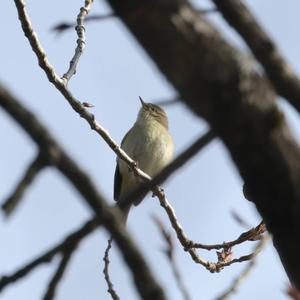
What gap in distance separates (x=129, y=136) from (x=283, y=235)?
946cm

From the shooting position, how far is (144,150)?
10.6 metres

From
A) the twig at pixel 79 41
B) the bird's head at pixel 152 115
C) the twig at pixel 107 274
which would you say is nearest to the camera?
the twig at pixel 107 274

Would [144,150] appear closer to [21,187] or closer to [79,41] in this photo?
[79,41]

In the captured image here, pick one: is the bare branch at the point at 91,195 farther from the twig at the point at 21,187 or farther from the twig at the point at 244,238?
the twig at the point at 244,238

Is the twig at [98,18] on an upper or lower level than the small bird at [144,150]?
lower

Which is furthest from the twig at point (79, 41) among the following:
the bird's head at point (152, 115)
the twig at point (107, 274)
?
the bird's head at point (152, 115)

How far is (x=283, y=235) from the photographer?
1.58 meters

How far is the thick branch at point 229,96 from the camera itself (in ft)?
4.92

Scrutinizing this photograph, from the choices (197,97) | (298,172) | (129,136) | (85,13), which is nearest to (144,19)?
(197,97)

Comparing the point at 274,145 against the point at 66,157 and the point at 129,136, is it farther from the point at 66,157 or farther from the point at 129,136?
the point at 129,136

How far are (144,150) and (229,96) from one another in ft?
29.9

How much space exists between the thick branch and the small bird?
27.9ft

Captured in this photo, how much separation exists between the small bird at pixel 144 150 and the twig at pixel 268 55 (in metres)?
8.48

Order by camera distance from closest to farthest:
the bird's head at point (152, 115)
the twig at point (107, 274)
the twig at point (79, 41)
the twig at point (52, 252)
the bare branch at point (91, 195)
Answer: the bare branch at point (91, 195) < the twig at point (52, 252) < the twig at point (107, 274) < the twig at point (79, 41) < the bird's head at point (152, 115)
